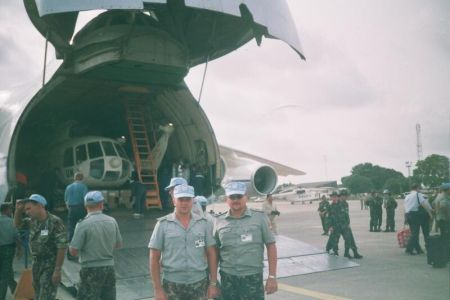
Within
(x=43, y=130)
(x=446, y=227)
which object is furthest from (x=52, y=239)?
(x=43, y=130)

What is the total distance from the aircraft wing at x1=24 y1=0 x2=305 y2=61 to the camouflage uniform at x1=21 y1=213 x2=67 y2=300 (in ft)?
10.8

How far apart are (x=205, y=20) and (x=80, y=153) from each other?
18.2 feet

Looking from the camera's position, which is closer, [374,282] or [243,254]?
[243,254]

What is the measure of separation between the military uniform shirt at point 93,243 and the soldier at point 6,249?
6.03 ft

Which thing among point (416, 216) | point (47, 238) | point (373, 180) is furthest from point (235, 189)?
point (373, 180)

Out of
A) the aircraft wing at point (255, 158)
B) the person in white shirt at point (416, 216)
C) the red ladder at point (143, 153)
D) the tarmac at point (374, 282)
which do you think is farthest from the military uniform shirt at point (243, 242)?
the aircraft wing at point (255, 158)

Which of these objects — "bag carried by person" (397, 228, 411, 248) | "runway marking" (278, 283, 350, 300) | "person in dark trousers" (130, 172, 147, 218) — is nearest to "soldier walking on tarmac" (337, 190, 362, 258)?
"bag carried by person" (397, 228, 411, 248)

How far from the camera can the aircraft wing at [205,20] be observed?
6.42 meters

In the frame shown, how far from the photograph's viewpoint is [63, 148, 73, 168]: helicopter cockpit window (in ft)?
41.0

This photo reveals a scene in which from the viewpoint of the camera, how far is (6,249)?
5.68 metres

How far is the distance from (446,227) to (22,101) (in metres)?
9.22

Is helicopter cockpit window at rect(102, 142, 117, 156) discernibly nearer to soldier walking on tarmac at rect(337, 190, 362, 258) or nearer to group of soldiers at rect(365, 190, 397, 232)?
soldier walking on tarmac at rect(337, 190, 362, 258)

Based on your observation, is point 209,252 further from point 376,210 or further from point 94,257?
point 376,210

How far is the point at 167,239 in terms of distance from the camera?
363 centimetres
